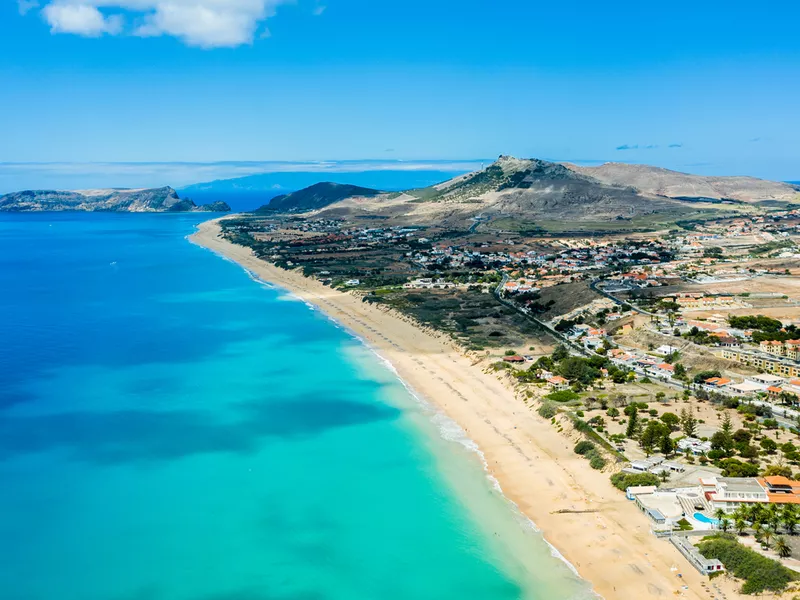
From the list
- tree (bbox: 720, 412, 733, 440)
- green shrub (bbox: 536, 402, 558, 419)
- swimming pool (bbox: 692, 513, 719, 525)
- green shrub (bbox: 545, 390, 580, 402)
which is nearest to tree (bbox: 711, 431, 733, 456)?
tree (bbox: 720, 412, 733, 440)

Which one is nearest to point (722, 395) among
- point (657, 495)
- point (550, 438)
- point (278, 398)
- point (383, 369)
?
point (550, 438)

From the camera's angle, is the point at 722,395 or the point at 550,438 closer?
the point at 550,438

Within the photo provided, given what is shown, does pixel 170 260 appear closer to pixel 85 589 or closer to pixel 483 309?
pixel 483 309

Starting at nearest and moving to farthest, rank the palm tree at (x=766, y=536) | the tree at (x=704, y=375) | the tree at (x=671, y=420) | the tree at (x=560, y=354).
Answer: the palm tree at (x=766, y=536) → the tree at (x=671, y=420) → the tree at (x=704, y=375) → the tree at (x=560, y=354)

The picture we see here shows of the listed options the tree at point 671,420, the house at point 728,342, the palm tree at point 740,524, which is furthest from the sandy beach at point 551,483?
the house at point 728,342

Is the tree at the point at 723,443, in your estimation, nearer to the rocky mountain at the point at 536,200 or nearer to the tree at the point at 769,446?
the tree at the point at 769,446

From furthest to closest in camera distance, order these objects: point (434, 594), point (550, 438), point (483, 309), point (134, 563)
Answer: point (483, 309)
point (550, 438)
point (134, 563)
point (434, 594)

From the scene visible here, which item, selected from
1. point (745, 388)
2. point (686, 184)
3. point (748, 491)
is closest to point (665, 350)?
point (745, 388)
